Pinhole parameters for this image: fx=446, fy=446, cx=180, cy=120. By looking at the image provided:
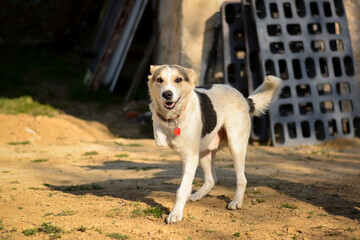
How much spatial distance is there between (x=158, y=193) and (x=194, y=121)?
1.11m

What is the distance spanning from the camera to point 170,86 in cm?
375

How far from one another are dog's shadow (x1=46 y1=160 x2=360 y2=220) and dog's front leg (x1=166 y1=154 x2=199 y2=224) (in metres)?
0.26

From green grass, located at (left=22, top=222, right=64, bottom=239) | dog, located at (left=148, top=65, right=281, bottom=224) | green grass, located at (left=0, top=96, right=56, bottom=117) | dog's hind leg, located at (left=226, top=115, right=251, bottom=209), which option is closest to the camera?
green grass, located at (left=22, top=222, right=64, bottom=239)

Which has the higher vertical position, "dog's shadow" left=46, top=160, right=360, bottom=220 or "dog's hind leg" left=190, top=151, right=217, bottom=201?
"dog's hind leg" left=190, top=151, right=217, bottom=201

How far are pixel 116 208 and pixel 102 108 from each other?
22.7ft

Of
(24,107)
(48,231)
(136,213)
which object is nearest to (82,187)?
(136,213)

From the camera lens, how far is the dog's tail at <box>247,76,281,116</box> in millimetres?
4801

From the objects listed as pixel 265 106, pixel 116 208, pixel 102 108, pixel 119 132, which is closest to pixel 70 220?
pixel 116 208

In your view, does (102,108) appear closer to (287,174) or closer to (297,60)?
(297,60)

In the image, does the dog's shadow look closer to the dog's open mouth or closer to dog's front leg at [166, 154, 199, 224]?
dog's front leg at [166, 154, 199, 224]

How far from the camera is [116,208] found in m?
4.08

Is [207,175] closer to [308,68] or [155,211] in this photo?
[155,211]

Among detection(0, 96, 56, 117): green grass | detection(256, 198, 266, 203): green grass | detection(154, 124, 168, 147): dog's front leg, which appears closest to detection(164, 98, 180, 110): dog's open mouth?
detection(154, 124, 168, 147): dog's front leg

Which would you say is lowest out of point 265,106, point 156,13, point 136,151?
point 136,151
